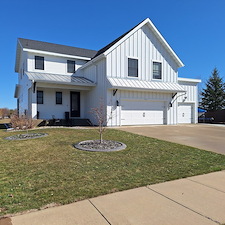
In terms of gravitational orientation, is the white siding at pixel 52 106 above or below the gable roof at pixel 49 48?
below

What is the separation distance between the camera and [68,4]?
14000 mm

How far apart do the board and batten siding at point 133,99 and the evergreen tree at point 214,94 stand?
1851cm

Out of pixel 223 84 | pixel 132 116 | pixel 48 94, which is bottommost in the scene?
pixel 132 116

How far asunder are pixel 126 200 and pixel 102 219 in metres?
0.66

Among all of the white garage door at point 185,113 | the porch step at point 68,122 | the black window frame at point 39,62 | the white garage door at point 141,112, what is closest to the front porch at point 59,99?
the porch step at point 68,122

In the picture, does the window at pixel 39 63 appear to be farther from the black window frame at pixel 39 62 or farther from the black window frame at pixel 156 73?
the black window frame at pixel 156 73

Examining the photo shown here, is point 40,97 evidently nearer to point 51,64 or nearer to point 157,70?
point 51,64

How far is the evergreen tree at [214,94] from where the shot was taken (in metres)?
31.9

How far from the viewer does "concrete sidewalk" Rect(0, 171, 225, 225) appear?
103 inches

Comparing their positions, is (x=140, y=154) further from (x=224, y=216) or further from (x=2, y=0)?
(x=2, y=0)

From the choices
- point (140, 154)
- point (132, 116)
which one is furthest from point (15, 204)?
point (132, 116)

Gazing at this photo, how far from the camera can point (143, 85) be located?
50.2 feet

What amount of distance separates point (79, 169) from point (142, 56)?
1340cm

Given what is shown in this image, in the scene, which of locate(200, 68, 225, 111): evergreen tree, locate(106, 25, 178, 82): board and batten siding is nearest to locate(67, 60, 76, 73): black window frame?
locate(106, 25, 178, 82): board and batten siding
